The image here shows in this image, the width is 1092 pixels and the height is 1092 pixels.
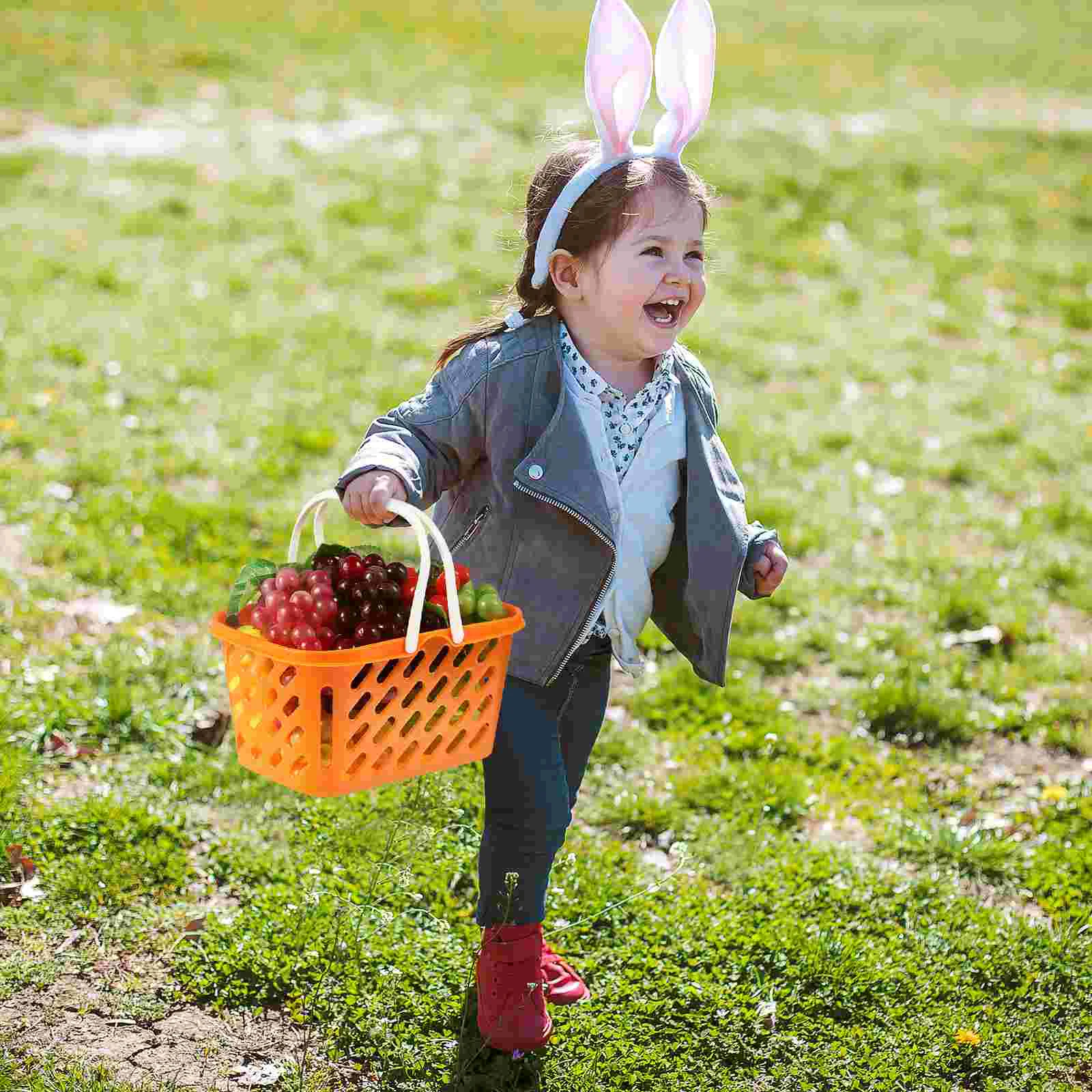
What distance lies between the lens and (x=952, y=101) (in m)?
13.5

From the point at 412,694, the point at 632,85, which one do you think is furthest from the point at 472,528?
the point at 632,85

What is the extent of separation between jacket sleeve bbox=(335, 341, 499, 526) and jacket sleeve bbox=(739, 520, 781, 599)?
571 mm

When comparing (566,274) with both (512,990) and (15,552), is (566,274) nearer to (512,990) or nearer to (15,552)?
(512,990)

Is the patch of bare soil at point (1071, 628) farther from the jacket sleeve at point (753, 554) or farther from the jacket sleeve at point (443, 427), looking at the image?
the jacket sleeve at point (443, 427)

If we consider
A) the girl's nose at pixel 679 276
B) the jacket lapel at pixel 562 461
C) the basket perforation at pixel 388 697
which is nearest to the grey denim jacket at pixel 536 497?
the jacket lapel at pixel 562 461

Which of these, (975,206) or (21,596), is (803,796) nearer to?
(21,596)

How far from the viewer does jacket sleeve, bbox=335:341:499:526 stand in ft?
8.36

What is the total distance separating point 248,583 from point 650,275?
93 centimetres

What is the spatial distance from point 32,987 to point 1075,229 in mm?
8513

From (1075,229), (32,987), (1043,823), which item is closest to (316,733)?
(32,987)

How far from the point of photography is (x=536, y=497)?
2590 millimetres

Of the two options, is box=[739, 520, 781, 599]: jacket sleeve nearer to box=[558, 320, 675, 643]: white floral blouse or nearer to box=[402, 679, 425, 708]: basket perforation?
box=[558, 320, 675, 643]: white floral blouse

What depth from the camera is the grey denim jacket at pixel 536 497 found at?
261 cm

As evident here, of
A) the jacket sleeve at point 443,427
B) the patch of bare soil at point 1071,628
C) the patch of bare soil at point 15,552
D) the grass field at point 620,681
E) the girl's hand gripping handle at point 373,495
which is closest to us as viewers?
the girl's hand gripping handle at point 373,495
